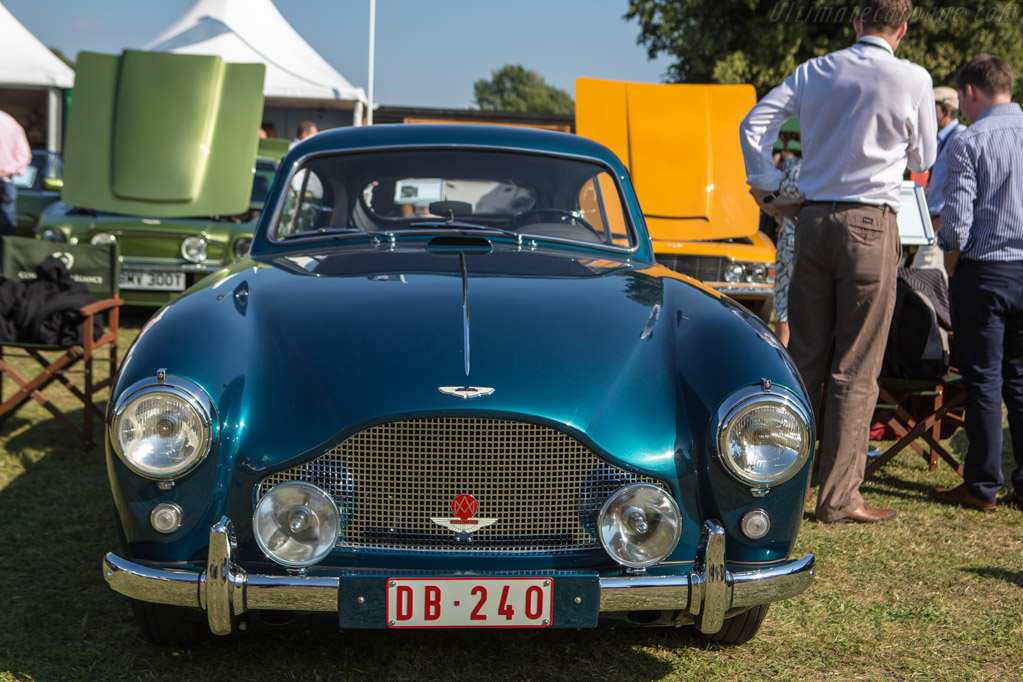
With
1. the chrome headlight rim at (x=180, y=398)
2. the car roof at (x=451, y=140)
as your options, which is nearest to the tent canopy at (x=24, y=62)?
the car roof at (x=451, y=140)

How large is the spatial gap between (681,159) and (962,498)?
12.4ft

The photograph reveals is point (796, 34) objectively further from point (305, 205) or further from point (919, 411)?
point (305, 205)

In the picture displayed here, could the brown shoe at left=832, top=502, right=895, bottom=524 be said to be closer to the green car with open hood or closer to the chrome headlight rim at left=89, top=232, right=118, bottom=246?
the green car with open hood

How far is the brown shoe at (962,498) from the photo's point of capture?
4.48m

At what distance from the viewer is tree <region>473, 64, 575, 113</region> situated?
108750mm

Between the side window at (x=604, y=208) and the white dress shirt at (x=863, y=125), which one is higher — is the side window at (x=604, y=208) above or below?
below

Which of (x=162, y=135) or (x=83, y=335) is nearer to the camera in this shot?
(x=83, y=335)

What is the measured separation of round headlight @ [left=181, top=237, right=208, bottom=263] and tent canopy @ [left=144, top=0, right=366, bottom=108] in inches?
469

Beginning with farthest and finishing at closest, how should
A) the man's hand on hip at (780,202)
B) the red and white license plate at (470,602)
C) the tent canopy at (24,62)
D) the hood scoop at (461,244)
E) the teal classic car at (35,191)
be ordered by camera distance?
1. the tent canopy at (24,62)
2. the teal classic car at (35,191)
3. the man's hand on hip at (780,202)
4. the hood scoop at (461,244)
5. the red and white license plate at (470,602)

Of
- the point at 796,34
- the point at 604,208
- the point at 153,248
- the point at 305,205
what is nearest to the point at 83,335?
the point at 305,205

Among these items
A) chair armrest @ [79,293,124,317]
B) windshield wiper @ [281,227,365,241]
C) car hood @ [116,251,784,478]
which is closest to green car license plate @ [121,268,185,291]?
chair armrest @ [79,293,124,317]

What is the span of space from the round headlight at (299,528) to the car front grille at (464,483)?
0.03 m

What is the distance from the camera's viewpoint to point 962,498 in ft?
14.9

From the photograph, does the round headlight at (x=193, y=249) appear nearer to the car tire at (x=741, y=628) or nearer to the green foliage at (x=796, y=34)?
the car tire at (x=741, y=628)
